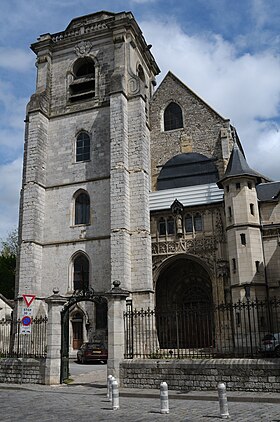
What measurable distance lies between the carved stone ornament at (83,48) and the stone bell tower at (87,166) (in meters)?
0.07

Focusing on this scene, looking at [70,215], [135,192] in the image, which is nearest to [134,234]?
[135,192]

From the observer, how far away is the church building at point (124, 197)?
73.0 feet

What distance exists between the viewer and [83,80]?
2748 centimetres

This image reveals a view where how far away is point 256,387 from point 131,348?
4690 mm

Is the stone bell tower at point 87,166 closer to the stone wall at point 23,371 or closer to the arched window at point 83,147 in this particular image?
the arched window at point 83,147

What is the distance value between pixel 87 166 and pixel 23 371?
1350cm

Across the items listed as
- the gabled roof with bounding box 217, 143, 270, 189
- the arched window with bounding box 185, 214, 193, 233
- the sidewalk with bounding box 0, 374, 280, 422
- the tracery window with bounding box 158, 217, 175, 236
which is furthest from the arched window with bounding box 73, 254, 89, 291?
the sidewalk with bounding box 0, 374, 280, 422

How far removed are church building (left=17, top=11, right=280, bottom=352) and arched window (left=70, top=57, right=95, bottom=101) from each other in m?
0.09

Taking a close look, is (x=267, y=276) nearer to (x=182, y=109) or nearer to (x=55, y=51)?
(x=182, y=109)

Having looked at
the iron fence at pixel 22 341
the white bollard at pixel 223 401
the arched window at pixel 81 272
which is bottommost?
the white bollard at pixel 223 401

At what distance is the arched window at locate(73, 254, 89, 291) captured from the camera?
77.4 ft

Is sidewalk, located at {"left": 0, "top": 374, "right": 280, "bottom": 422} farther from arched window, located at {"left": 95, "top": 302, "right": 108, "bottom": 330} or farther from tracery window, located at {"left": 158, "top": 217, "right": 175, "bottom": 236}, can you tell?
tracery window, located at {"left": 158, "top": 217, "right": 175, "bottom": 236}

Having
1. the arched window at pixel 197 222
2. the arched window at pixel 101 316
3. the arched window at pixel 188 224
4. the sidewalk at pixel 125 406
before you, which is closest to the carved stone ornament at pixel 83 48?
the arched window at pixel 188 224

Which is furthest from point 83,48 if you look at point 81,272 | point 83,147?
point 81,272
